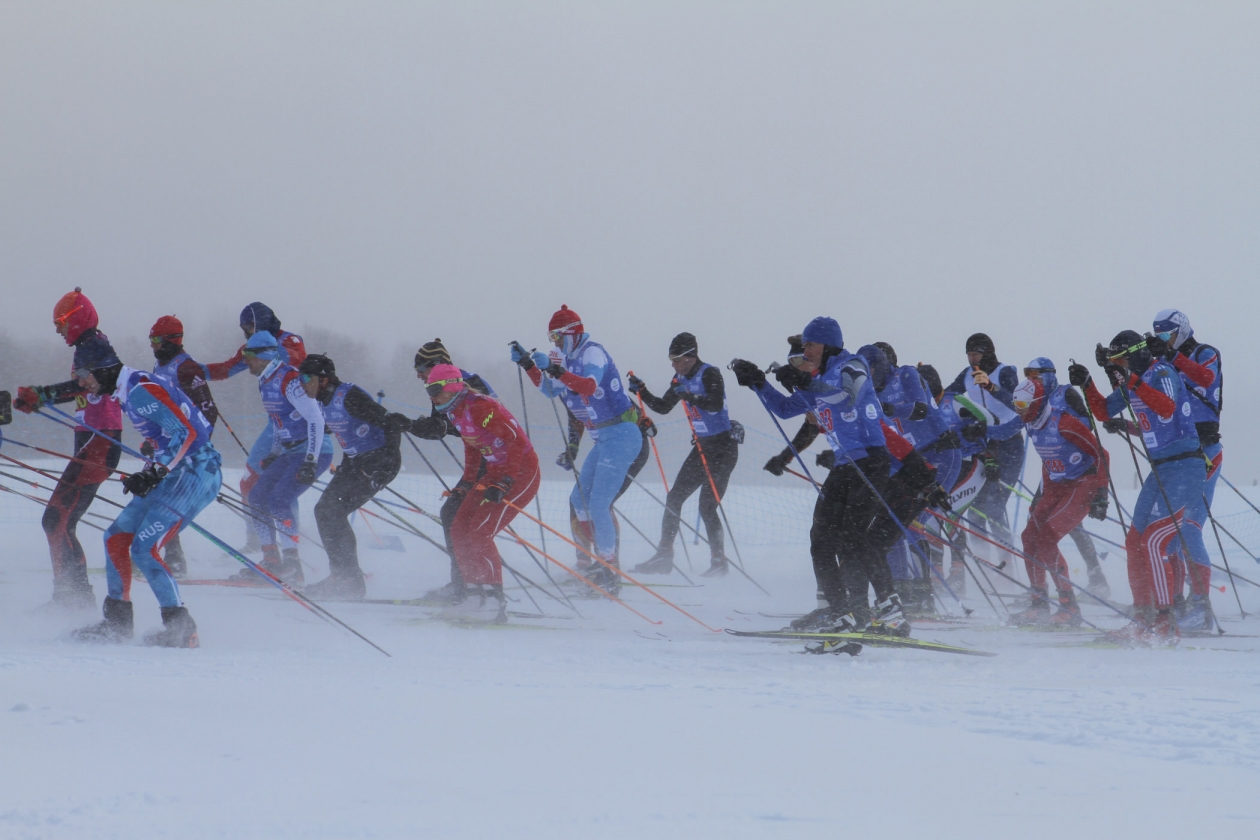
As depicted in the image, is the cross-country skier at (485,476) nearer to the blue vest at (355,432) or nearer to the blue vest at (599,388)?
the blue vest at (355,432)

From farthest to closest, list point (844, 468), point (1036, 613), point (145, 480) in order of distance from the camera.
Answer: point (1036, 613), point (844, 468), point (145, 480)

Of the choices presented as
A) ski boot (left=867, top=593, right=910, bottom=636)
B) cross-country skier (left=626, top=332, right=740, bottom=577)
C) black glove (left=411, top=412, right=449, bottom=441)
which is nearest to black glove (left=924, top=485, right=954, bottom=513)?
ski boot (left=867, top=593, right=910, bottom=636)

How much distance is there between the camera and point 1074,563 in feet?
36.1

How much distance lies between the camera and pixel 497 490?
5793 millimetres

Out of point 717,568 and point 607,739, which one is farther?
point 717,568

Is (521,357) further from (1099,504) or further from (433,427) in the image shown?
(1099,504)

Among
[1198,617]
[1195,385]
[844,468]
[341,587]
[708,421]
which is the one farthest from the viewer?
[708,421]

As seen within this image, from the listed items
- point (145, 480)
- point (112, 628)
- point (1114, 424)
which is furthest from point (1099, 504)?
point (112, 628)

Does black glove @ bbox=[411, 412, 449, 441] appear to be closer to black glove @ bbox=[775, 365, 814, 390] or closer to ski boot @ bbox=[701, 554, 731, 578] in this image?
black glove @ bbox=[775, 365, 814, 390]

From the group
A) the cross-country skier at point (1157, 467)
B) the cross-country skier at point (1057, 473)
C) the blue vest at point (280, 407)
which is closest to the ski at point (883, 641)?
the cross-country skier at point (1157, 467)

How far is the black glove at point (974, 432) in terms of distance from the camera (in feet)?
23.5

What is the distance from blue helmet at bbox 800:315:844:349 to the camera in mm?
5242

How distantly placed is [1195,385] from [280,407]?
5.36m

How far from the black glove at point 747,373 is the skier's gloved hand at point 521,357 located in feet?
5.48
